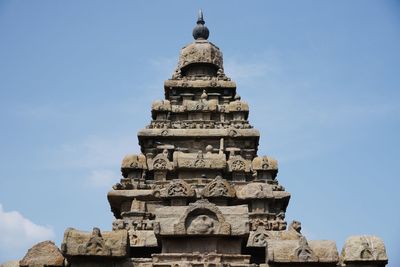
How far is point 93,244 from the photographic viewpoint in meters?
15.9

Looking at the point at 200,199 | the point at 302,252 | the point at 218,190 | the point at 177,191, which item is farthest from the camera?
the point at 177,191

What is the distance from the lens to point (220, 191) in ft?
67.5

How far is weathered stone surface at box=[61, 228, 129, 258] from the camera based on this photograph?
1577cm

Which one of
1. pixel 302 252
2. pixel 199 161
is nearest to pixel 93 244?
pixel 302 252

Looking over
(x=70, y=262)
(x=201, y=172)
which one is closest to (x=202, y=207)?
(x=70, y=262)

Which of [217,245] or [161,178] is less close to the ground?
[161,178]

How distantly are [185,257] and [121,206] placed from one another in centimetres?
955

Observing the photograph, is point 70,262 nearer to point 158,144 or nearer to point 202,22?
point 158,144

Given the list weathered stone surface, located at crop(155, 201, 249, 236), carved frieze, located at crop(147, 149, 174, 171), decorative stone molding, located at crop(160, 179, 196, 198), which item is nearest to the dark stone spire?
carved frieze, located at crop(147, 149, 174, 171)

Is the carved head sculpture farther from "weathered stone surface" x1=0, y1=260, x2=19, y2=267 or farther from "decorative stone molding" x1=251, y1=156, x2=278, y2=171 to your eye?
"weathered stone surface" x1=0, y1=260, x2=19, y2=267

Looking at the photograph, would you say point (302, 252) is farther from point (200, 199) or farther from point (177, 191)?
point (177, 191)

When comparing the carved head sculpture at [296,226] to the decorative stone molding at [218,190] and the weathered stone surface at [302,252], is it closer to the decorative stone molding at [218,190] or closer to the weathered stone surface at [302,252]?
the decorative stone molding at [218,190]

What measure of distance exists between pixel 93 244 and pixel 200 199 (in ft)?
10.4

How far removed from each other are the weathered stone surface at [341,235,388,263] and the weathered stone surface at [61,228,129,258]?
5429 millimetres
